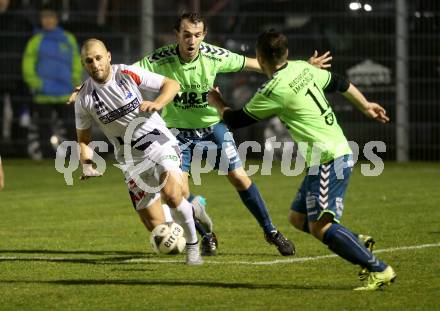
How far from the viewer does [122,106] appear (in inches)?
393

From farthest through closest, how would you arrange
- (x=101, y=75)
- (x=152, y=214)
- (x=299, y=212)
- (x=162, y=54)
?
(x=162, y=54) → (x=152, y=214) → (x=101, y=75) → (x=299, y=212)

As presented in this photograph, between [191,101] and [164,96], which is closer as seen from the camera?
[164,96]

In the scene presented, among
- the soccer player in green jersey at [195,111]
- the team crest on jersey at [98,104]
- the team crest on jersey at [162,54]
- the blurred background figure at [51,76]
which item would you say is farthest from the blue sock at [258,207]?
the blurred background figure at [51,76]

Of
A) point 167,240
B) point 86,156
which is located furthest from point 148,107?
point 167,240

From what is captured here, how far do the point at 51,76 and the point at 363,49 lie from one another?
534cm

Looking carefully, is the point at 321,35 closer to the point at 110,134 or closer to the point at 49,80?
the point at 49,80

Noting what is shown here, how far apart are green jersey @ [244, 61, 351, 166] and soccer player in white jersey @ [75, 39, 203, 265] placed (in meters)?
1.20

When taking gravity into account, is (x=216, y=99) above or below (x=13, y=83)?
above

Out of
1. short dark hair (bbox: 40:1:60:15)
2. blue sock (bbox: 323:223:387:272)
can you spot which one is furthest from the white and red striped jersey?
short dark hair (bbox: 40:1:60:15)

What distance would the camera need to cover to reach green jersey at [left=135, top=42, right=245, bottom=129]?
1120 cm

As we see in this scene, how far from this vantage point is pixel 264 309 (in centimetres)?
807

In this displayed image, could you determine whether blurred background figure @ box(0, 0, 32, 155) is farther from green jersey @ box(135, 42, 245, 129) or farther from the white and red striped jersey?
the white and red striped jersey

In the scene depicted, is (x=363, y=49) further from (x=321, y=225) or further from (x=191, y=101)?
(x=321, y=225)

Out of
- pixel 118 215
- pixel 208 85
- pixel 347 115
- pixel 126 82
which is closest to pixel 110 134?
pixel 126 82
